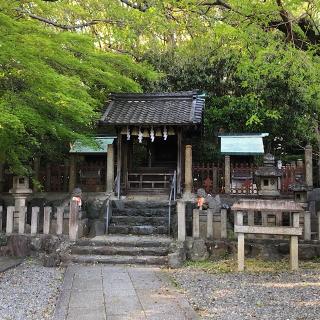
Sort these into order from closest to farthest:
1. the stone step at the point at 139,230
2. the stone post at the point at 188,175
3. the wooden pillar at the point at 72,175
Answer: the stone step at the point at 139,230 → the stone post at the point at 188,175 → the wooden pillar at the point at 72,175

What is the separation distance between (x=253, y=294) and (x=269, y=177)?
6145 mm

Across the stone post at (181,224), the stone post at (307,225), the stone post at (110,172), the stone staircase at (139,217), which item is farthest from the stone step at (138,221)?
the stone post at (307,225)

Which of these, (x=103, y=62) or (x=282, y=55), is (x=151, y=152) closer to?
(x=103, y=62)

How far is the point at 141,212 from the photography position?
517 inches

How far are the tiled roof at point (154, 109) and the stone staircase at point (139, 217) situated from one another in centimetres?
312

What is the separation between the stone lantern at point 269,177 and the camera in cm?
1216

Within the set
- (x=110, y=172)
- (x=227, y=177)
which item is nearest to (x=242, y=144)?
(x=227, y=177)

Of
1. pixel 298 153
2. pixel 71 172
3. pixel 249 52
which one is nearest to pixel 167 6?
pixel 249 52

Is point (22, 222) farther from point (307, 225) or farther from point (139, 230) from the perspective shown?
point (307, 225)

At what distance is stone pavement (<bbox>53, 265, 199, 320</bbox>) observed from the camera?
222 inches

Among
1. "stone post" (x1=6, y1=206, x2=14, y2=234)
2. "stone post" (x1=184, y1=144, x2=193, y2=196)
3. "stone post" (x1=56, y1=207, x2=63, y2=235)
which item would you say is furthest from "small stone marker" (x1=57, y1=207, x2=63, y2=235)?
"stone post" (x1=184, y1=144, x2=193, y2=196)

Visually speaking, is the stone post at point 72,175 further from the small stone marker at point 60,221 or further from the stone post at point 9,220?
the small stone marker at point 60,221

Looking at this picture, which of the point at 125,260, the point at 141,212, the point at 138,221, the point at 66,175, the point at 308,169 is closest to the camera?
the point at 125,260

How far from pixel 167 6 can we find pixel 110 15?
15.1 feet
